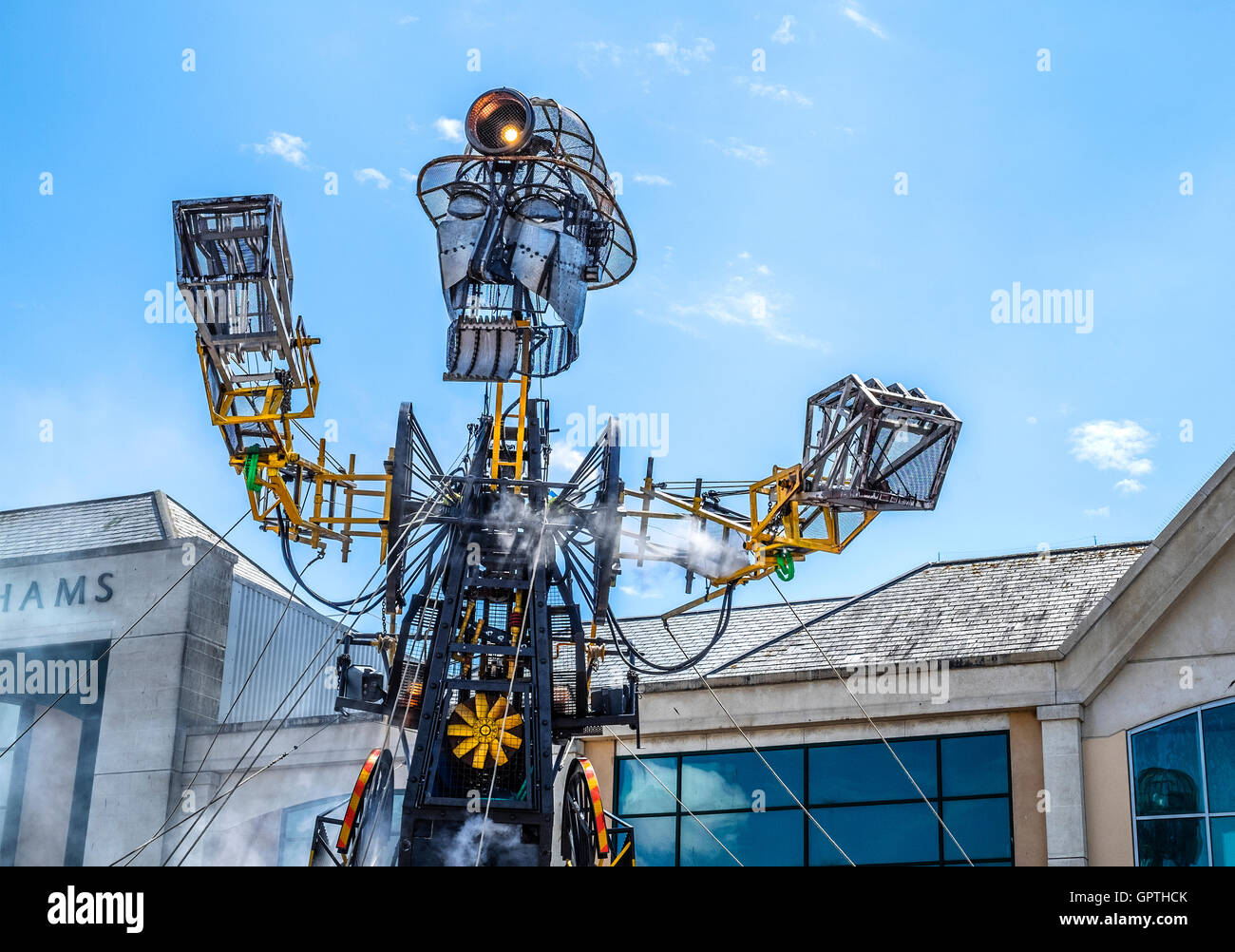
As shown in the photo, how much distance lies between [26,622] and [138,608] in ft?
9.32

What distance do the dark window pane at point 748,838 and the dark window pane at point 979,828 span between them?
2512 millimetres

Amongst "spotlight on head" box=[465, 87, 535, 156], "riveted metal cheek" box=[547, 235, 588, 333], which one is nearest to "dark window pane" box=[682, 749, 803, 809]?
"riveted metal cheek" box=[547, 235, 588, 333]

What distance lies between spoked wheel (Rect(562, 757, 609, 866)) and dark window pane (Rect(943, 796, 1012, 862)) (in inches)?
403

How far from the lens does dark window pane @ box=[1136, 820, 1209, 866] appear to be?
818 inches

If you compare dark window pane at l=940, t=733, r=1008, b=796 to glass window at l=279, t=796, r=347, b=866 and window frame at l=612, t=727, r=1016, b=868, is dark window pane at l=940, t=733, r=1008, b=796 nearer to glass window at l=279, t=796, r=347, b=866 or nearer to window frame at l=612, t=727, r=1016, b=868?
window frame at l=612, t=727, r=1016, b=868

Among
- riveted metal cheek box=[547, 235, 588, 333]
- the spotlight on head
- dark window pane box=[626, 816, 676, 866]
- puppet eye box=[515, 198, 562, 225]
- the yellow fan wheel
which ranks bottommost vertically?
dark window pane box=[626, 816, 676, 866]

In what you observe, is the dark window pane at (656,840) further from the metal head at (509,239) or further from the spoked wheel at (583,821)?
the metal head at (509,239)

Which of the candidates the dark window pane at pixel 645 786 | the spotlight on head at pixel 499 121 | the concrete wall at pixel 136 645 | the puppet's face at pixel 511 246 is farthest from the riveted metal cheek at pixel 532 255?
the concrete wall at pixel 136 645

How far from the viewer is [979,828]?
22750 millimetres

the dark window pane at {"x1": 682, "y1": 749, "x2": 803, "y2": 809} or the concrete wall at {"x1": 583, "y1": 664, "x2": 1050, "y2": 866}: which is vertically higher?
the concrete wall at {"x1": 583, "y1": 664, "x2": 1050, "y2": 866}

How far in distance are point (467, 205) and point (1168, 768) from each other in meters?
14.2

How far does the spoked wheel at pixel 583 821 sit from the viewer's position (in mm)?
13359

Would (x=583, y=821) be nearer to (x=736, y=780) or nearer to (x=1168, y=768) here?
(x=736, y=780)

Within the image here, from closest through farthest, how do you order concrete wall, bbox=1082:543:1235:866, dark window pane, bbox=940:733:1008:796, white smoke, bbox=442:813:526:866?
→ white smoke, bbox=442:813:526:866 → concrete wall, bbox=1082:543:1235:866 → dark window pane, bbox=940:733:1008:796
